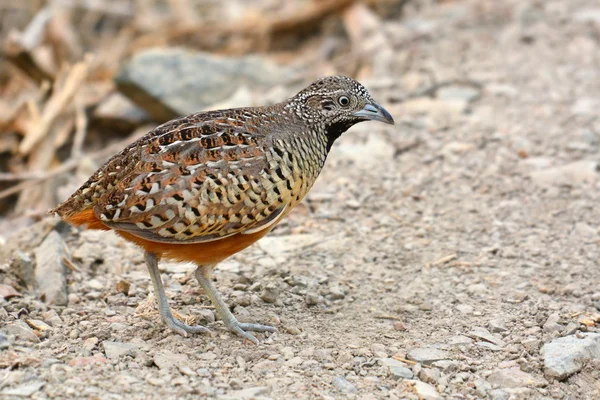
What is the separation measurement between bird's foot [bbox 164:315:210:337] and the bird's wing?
2.07 feet

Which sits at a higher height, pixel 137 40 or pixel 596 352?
pixel 137 40

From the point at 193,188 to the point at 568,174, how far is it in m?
4.50

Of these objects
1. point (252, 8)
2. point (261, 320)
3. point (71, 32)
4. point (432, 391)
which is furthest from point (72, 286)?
point (252, 8)

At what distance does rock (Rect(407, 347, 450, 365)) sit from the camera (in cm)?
541

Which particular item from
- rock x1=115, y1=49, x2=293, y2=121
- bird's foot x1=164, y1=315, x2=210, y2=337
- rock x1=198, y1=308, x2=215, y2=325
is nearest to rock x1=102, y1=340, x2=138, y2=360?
bird's foot x1=164, y1=315, x2=210, y2=337

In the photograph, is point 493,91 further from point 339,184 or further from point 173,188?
point 173,188

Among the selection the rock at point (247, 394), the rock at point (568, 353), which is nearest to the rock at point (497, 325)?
the rock at point (568, 353)

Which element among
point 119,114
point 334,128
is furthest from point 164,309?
point 119,114

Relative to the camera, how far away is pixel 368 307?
6.25 m

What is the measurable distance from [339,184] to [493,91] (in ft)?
10.3

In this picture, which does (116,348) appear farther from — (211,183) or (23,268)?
(23,268)

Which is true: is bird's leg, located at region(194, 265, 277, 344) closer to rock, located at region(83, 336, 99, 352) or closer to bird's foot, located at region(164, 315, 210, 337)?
bird's foot, located at region(164, 315, 210, 337)

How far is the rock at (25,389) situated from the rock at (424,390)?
228 centimetres

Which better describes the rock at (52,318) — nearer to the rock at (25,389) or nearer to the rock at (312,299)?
the rock at (25,389)
